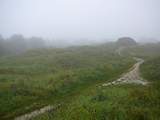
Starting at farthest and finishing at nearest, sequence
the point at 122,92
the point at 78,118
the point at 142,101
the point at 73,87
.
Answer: the point at 73,87 → the point at 122,92 → the point at 142,101 → the point at 78,118

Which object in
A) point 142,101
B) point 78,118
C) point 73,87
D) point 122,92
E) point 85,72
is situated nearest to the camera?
point 78,118

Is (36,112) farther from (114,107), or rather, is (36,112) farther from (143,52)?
(143,52)

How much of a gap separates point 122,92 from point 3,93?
19.4 meters

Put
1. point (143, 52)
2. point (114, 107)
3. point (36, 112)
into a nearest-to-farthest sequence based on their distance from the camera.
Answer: point (114, 107) → point (36, 112) → point (143, 52)

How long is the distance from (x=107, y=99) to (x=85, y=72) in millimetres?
21511

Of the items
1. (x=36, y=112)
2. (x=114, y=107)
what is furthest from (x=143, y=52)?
(x=36, y=112)

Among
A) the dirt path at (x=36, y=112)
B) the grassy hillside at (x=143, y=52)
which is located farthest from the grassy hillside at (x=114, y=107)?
the grassy hillside at (x=143, y=52)

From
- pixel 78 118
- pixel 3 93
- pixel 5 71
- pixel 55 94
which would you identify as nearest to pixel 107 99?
pixel 78 118

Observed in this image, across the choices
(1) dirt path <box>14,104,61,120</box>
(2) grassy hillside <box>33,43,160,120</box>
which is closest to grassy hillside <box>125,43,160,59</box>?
(2) grassy hillside <box>33,43,160,120</box>

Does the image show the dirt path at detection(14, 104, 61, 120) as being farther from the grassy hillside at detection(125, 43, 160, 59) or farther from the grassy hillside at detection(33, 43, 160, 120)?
the grassy hillside at detection(125, 43, 160, 59)

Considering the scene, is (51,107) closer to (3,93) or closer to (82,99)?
(82,99)

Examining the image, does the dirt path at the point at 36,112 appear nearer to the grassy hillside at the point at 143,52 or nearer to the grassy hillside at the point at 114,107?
the grassy hillside at the point at 114,107

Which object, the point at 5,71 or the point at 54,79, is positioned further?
the point at 5,71

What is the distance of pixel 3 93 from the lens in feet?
111
